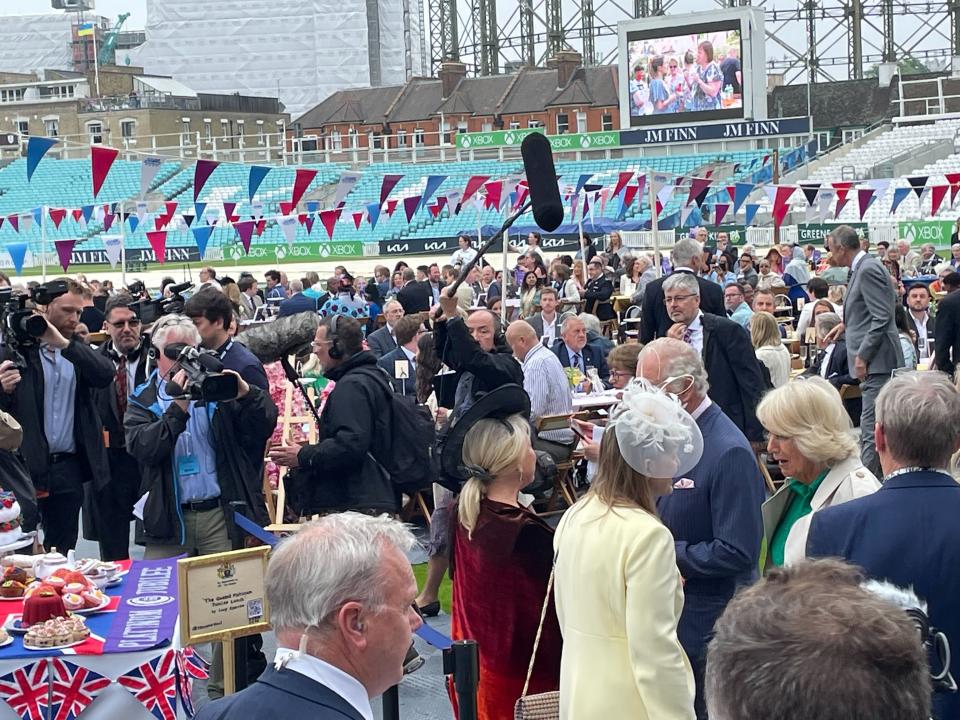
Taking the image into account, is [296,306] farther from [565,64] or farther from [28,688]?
[565,64]

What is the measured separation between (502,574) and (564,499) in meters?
5.46

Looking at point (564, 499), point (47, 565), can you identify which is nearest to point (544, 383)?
point (564, 499)

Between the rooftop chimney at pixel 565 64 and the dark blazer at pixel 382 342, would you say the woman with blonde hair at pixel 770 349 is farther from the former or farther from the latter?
the rooftop chimney at pixel 565 64

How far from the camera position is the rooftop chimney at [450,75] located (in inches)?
2958

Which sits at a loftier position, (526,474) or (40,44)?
(40,44)

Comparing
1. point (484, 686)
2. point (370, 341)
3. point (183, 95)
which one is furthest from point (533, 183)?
point (183, 95)

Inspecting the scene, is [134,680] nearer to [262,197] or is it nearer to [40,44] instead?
[262,197]

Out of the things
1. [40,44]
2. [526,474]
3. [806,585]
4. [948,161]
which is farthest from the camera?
[40,44]

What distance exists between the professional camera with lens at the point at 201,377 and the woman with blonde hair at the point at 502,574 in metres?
1.19

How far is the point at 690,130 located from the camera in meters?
49.8

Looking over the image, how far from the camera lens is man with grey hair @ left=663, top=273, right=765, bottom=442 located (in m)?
7.80

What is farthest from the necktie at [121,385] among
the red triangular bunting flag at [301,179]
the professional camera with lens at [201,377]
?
the red triangular bunting flag at [301,179]

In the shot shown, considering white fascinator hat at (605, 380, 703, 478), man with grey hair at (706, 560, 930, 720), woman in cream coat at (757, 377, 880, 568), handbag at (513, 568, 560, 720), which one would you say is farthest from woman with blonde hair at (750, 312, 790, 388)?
man with grey hair at (706, 560, 930, 720)

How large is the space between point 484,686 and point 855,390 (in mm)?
7594
